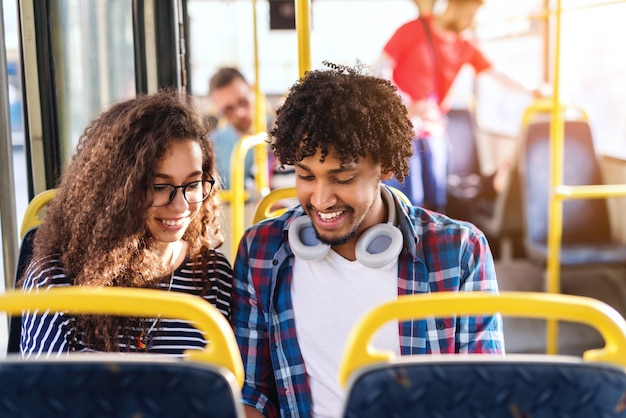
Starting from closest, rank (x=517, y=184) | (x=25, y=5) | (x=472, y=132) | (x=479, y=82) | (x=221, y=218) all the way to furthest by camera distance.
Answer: (x=221, y=218)
(x=25, y=5)
(x=517, y=184)
(x=472, y=132)
(x=479, y=82)

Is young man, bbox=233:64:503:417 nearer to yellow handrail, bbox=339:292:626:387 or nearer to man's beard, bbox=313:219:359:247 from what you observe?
man's beard, bbox=313:219:359:247

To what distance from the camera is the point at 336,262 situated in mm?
1743

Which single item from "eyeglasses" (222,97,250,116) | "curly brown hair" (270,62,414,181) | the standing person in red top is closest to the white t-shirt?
"curly brown hair" (270,62,414,181)

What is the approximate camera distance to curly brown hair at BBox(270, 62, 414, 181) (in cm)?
168

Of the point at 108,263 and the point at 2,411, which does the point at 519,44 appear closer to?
the point at 108,263

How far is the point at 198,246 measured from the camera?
186 cm

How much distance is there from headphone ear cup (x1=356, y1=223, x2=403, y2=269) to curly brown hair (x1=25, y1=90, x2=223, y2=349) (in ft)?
1.26

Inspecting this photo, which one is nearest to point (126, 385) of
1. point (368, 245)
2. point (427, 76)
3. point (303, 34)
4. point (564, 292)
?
point (368, 245)

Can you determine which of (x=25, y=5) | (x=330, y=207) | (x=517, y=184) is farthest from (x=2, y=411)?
(x=517, y=184)

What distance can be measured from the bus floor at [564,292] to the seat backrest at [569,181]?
21 centimetres

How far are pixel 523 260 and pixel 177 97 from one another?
379 cm

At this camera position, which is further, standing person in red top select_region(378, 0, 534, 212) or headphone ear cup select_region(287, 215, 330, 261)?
standing person in red top select_region(378, 0, 534, 212)

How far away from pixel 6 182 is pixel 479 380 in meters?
1.68

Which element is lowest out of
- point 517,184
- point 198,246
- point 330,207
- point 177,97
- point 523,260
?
point 523,260
